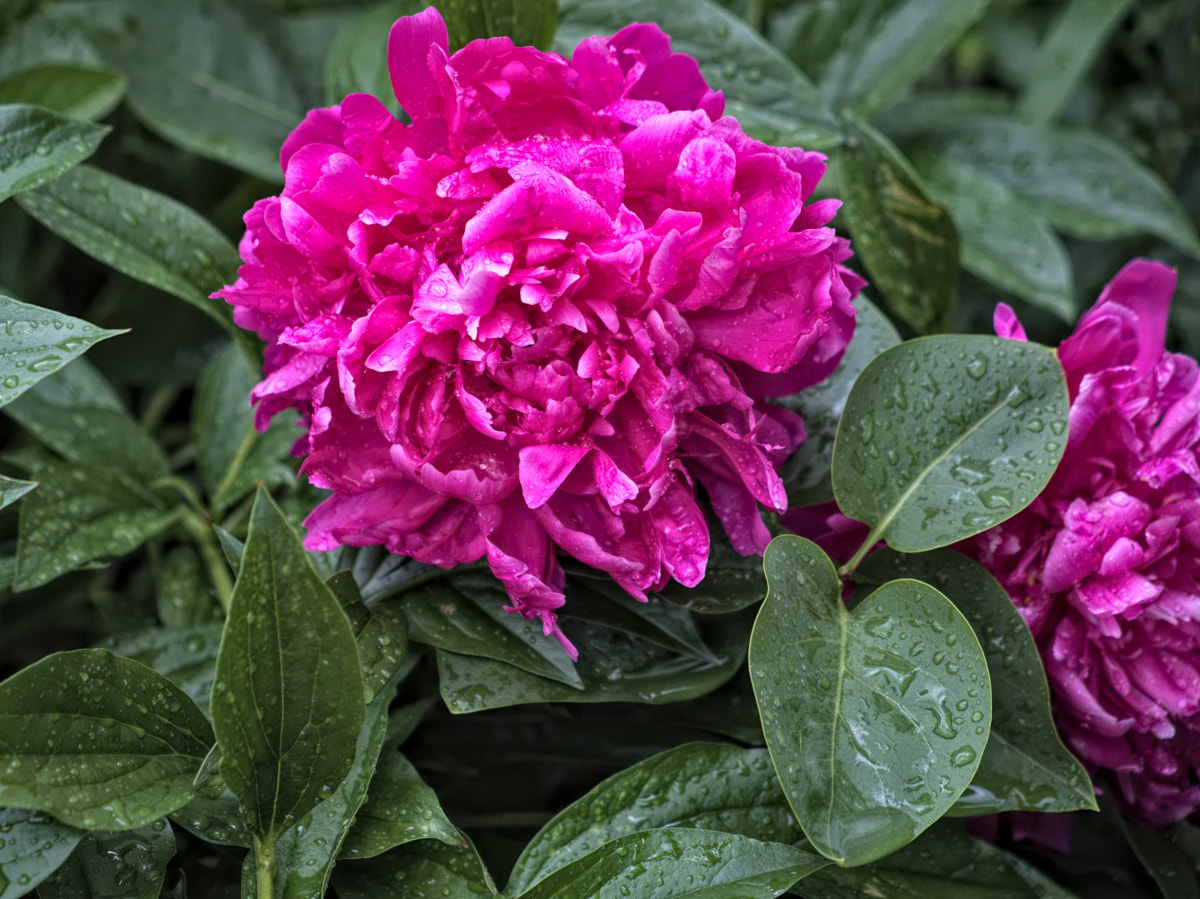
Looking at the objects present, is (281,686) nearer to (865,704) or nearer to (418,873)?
(418,873)

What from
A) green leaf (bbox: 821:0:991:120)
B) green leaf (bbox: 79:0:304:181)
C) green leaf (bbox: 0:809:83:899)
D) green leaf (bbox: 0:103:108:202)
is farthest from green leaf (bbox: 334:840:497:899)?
green leaf (bbox: 821:0:991:120)

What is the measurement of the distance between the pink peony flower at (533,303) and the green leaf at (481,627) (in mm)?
39

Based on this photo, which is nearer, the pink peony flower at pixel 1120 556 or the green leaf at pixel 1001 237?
the pink peony flower at pixel 1120 556

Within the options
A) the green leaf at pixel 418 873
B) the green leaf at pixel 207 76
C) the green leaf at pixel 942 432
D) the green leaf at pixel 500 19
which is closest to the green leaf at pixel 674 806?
the green leaf at pixel 418 873

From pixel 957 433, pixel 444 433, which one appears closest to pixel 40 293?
pixel 444 433

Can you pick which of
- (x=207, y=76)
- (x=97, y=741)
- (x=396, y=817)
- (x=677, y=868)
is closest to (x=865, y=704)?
(x=677, y=868)

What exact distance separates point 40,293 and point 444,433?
550 millimetres

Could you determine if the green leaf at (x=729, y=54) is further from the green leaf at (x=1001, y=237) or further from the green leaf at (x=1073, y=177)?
the green leaf at (x=1073, y=177)

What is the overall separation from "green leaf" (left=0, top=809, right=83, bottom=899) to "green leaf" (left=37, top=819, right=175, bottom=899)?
0.08 feet

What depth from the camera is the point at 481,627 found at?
1.51 feet

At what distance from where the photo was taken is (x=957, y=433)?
0.45 metres

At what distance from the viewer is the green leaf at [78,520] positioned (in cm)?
52

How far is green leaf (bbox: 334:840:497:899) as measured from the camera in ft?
1.44

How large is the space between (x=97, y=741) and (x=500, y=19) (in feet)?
1.33
